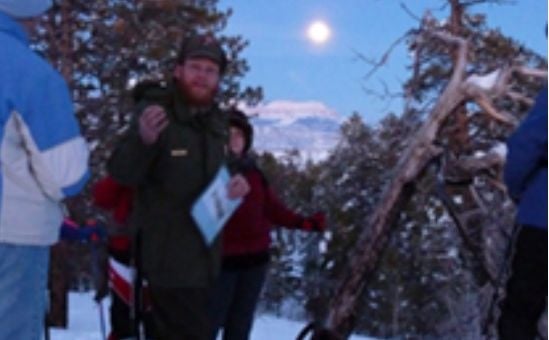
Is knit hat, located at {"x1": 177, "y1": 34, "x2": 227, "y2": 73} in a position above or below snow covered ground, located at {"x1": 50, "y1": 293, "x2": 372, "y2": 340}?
above

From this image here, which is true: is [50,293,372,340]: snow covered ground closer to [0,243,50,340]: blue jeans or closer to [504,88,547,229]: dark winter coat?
[0,243,50,340]: blue jeans

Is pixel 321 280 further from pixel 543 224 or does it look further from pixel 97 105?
pixel 543 224

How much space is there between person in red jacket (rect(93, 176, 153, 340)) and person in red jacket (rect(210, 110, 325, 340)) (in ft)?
2.04

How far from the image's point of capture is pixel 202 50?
3494 mm

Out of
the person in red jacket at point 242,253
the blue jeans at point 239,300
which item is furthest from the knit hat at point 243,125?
the blue jeans at point 239,300

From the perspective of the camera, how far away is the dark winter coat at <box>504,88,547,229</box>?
286cm

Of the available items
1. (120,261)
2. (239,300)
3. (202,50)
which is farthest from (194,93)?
(239,300)

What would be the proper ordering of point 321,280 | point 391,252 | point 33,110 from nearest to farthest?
point 33,110, point 391,252, point 321,280

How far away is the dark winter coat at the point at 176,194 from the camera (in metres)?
3.35

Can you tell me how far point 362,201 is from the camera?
17047 millimetres

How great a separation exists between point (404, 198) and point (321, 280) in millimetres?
16363

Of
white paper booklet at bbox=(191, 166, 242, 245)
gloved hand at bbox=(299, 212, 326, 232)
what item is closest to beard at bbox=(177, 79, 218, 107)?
white paper booklet at bbox=(191, 166, 242, 245)

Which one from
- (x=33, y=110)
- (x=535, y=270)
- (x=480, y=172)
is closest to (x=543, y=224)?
(x=535, y=270)

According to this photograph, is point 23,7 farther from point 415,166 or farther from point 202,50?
point 415,166
